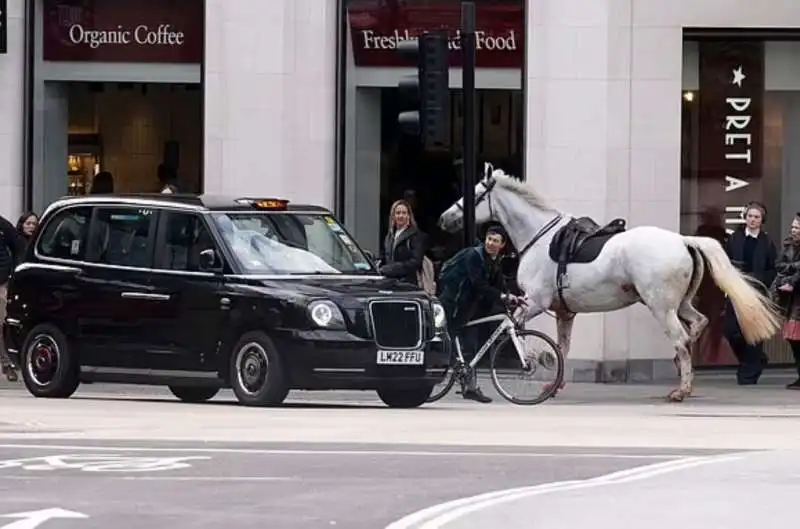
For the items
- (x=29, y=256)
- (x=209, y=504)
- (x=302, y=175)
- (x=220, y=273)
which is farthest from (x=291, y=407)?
(x=209, y=504)

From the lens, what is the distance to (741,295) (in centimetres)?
1978

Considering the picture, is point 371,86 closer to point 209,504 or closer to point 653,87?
point 653,87

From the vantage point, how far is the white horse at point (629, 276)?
1992 centimetres

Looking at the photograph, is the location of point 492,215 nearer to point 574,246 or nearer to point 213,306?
point 574,246

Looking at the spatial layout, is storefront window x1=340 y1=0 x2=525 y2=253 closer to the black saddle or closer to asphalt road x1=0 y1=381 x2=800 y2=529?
the black saddle

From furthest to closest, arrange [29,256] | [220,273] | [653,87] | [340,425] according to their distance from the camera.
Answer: [653,87] < [29,256] < [220,273] < [340,425]

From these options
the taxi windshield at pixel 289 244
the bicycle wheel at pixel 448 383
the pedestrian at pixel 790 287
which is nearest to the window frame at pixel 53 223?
the taxi windshield at pixel 289 244

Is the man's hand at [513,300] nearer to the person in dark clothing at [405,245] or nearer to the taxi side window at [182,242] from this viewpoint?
the person in dark clothing at [405,245]

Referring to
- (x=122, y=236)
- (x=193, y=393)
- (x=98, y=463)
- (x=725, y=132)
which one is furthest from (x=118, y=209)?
(x=725, y=132)

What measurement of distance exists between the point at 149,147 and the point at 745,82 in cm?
696

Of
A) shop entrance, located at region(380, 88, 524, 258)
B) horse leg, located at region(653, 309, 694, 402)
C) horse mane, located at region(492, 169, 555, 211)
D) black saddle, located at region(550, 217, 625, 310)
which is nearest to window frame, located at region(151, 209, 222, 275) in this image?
horse mane, located at region(492, 169, 555, 211)

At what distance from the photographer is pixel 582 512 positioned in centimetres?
1070

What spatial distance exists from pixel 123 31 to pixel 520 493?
549 inches

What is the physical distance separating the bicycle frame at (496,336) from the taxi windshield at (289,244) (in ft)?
4.17
